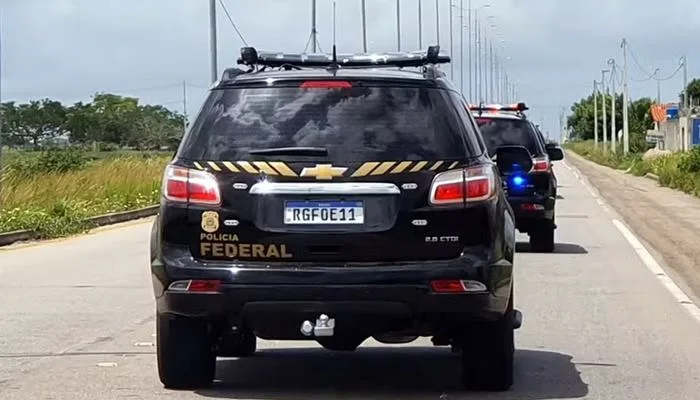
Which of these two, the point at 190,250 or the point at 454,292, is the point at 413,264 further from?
the point at 190,250

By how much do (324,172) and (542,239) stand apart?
38.6 feet

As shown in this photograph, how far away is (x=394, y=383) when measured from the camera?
28.1ft

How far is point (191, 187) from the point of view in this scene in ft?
24.2

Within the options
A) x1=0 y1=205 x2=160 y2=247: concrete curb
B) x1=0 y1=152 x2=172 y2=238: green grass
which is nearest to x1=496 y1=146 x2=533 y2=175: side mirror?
x1=0 y1=205 x2=160 y2=247: concrete curb

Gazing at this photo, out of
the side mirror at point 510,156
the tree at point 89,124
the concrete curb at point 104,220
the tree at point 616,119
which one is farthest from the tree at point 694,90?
the side mirror at point 510,156

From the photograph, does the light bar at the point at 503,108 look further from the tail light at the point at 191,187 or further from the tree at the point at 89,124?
the tree at the point at 89,124

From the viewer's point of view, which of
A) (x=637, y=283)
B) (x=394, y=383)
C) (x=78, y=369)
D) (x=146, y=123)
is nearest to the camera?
(x=394, y=383)

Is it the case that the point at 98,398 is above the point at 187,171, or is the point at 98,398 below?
below

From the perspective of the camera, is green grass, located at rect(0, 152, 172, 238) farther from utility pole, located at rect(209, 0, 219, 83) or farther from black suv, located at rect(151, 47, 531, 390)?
black suv, located at rect(151, 47, 531, 390)

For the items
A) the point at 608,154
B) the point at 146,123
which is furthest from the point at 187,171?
the point at 608,154

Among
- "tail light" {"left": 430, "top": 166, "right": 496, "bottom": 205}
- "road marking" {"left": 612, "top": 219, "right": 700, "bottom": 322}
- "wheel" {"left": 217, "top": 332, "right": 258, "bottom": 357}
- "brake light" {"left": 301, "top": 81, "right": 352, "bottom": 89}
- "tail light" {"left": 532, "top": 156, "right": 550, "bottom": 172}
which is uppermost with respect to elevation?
"brake light" {"left": 301, "top": 81, "right": 352, "bottom": 89}

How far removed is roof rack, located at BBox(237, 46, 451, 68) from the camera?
8.49 metres

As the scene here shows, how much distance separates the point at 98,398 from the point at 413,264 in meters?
2.10

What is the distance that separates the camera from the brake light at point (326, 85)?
7.57m
